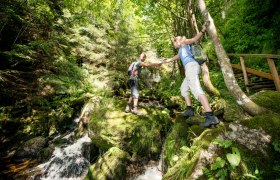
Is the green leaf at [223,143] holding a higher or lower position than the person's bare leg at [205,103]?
lower

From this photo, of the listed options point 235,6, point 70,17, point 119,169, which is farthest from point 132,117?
point 235,6

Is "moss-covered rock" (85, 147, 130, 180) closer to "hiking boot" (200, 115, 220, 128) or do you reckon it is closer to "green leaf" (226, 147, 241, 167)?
"hiking boot" (200, 115, 220, 128)

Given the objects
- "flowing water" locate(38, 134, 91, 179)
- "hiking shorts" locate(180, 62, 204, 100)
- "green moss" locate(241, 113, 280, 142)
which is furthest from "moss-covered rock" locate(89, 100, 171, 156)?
"green moss" locate(241, 113, 280, 142)

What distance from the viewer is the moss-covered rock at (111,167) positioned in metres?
5.84

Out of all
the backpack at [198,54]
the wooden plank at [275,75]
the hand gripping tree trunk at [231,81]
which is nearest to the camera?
the hand gripping tree trunk at [231,81]

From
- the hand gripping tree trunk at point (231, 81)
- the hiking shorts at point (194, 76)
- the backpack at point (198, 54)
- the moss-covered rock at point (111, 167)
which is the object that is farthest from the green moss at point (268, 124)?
the moss-covered rock at point (111, 167)

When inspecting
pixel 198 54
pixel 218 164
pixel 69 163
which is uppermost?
pixel 198 54

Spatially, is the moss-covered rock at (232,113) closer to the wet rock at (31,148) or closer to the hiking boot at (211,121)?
the hiking boot at (211,121)

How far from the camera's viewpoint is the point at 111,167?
5.96 m

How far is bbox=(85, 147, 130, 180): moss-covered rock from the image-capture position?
5.84 meters

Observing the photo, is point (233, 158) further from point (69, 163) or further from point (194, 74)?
point (69, 163)

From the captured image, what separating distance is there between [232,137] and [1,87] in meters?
8.98

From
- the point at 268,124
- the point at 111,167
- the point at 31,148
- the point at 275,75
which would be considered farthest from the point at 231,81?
the point at 31,148

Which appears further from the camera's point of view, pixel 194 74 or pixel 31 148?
pixel 31 148
